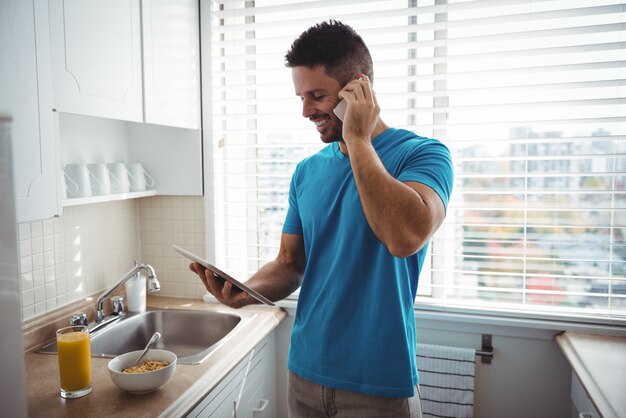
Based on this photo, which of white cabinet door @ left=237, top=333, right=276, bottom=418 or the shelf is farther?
white cabinet door @ left=237, top=333, right=276, bottom=418

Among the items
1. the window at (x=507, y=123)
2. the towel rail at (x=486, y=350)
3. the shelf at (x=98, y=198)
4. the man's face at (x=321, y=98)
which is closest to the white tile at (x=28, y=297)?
the shelf at (x=98, y=198)

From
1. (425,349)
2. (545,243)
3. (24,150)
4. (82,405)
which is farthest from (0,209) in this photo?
(545,243)

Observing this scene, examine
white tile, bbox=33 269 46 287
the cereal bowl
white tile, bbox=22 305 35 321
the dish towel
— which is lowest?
the dish towel

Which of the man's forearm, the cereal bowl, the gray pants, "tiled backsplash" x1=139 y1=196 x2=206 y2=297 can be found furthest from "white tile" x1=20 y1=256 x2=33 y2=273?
the gray pants

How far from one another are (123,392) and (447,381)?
119 centimetres

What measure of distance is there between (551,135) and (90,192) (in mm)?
1734

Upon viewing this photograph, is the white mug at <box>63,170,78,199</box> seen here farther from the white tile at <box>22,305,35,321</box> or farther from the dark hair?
the dark hair

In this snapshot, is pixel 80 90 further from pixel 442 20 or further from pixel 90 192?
pixel 442 20

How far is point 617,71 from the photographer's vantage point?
1.77 metres

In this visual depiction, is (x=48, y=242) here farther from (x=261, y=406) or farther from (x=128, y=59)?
(x=261, y=406)

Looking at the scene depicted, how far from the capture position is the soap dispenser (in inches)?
80.6

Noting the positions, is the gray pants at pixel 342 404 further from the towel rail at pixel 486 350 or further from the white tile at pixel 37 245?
the white tile at pixel 37 245

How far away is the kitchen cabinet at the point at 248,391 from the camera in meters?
1.52

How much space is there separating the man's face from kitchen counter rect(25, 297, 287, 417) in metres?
0.79
